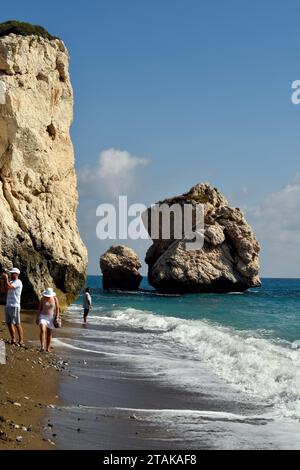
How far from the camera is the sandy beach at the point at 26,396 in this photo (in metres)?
6.21

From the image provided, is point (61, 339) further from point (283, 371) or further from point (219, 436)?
point (219, 436)

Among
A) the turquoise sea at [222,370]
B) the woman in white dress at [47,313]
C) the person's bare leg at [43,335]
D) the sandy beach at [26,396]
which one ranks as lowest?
the turquoise sea at [222,370]

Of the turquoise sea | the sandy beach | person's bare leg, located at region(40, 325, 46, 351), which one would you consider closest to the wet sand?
the turquoise sea

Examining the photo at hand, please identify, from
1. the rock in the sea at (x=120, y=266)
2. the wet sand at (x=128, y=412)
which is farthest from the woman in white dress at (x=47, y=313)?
the rock in the sea at (x=120, y=266)

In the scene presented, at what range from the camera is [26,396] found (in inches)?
331

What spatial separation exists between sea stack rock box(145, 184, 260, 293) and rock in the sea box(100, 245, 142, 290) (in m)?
3.92

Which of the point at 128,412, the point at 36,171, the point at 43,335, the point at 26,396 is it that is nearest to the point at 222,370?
the point at 43,335

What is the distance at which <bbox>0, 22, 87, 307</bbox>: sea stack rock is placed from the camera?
22.8m

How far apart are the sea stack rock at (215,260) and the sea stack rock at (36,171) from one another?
34106 millimetres

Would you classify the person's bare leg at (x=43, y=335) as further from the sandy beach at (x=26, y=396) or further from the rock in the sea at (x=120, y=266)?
the rock in the sea at (x=120, y=266)

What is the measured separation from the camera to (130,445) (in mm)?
6586

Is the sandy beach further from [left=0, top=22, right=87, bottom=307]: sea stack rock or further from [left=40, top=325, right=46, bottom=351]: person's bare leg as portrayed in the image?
[left=0, top=22, right=87, bottom=307]: sea stack rock

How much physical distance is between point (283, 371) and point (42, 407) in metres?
5.74
